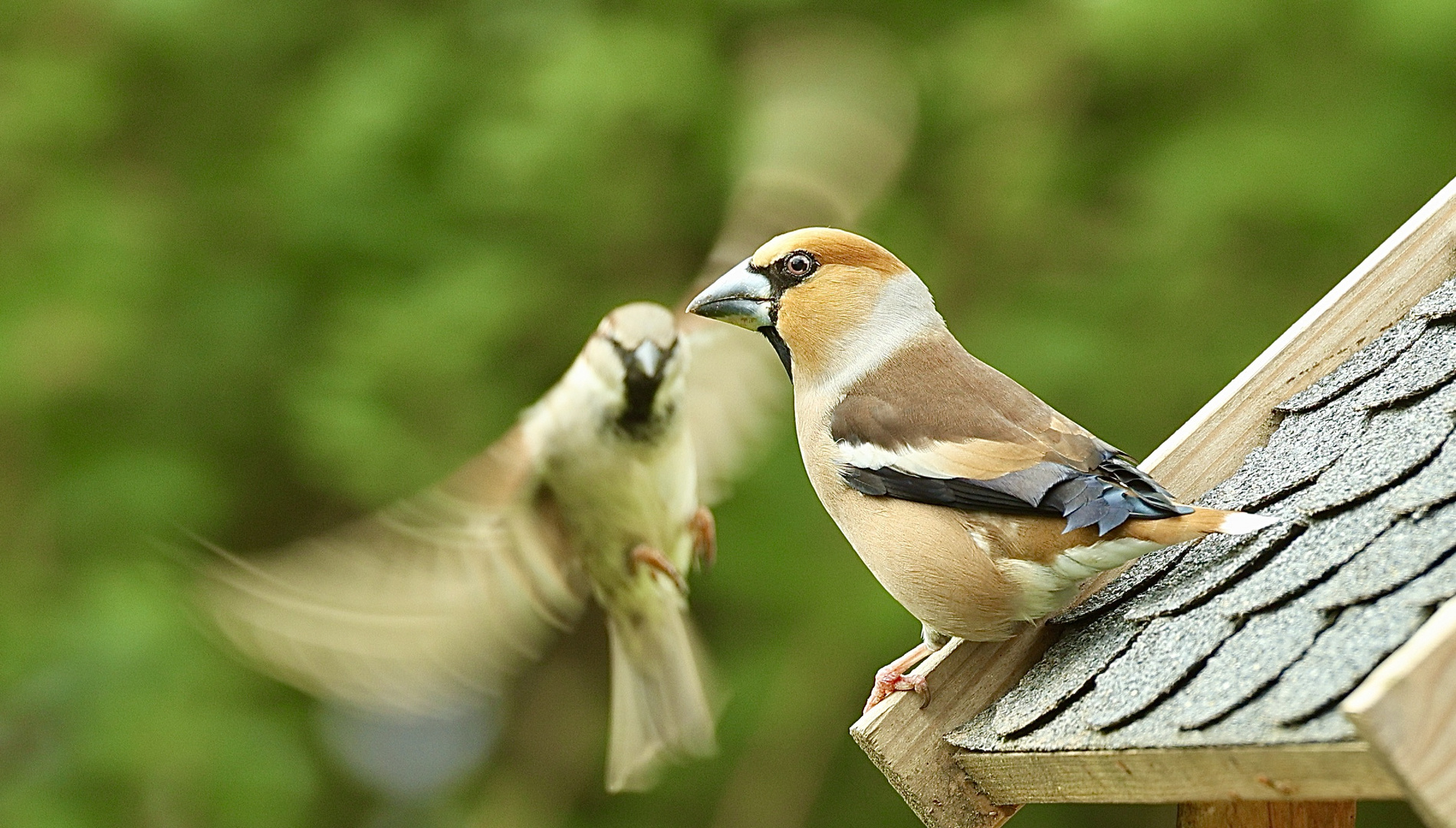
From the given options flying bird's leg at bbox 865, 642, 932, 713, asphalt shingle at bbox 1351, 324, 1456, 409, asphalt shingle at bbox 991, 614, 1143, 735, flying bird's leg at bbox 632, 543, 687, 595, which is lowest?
flying bird's leg at bbox 632, 543, 687, 595

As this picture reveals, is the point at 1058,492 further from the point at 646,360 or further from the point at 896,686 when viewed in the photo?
the point at 646,360

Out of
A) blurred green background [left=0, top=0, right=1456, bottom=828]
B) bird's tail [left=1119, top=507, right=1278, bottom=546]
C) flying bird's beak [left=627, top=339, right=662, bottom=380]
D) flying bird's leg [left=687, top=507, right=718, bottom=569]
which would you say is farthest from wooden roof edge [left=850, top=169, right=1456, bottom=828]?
blurred green background [left=0, top=0, right=1456, bottom=828]

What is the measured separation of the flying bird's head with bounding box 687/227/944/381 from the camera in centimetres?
245

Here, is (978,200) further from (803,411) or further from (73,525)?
(73,525)

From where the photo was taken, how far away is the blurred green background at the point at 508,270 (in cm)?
448

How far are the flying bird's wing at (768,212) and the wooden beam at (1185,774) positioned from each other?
1283mm

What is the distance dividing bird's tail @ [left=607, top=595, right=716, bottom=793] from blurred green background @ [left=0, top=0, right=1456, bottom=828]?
1343mm

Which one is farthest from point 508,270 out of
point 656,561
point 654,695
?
point 656,561

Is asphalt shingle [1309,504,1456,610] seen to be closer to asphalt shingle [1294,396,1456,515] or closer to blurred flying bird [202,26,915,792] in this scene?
asphalt shingle [1294,396,1456,515]

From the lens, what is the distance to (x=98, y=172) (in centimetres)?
545

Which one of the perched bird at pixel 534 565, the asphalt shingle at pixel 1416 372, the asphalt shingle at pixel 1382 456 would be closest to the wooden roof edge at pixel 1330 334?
the asphalt shingle at pixel 1416 372

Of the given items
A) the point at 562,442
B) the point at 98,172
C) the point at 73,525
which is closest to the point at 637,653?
the point at 562,442

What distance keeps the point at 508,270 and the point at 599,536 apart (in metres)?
2.03

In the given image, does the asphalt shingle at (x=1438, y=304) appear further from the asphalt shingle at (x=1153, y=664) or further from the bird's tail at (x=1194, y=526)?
the asphalt shingle at (x=1153, y=664)
